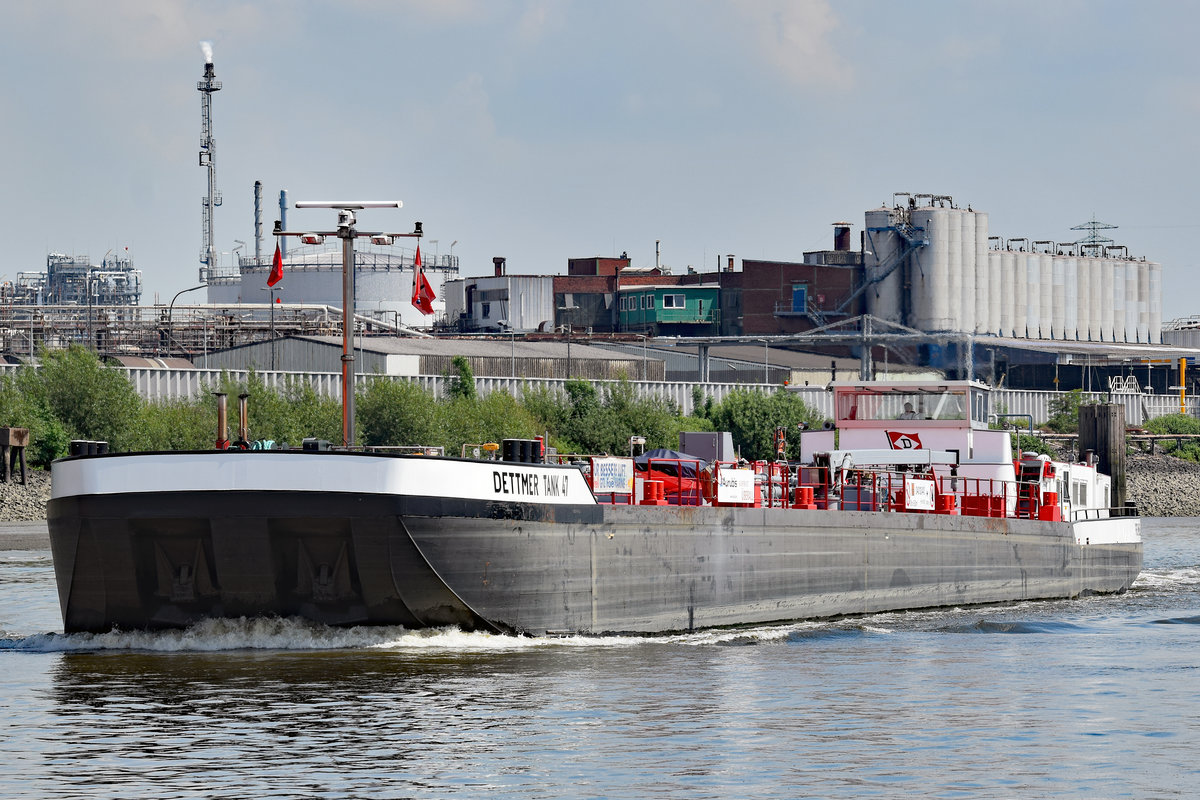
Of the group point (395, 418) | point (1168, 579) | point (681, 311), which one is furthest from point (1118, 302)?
point (1168, 579)

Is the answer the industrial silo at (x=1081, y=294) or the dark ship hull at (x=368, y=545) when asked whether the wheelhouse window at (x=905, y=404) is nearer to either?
the dark ship hull at (x=368, y=545)

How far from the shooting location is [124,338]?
95688mm

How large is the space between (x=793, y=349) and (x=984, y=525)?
8507 centimetres

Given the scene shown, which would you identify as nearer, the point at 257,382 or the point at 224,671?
the point at 224,671

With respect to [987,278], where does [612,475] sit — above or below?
below

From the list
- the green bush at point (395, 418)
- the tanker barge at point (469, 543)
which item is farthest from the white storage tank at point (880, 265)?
the tanker barge at point (469, 543)

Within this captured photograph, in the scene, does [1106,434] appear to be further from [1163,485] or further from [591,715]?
[591,715]

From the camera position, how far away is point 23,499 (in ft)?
205

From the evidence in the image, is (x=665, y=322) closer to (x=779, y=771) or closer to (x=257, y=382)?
(x=257, y=382)

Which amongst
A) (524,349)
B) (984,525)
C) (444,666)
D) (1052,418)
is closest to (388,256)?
(524,349)

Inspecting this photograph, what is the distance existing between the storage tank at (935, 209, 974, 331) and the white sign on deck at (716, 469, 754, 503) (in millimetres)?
91378

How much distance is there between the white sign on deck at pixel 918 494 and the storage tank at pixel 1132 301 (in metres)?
105

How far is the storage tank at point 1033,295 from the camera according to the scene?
124 m

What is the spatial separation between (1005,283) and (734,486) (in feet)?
322
